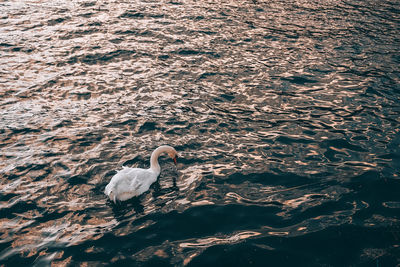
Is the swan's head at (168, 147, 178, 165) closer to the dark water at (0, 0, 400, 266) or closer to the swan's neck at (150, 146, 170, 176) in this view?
the swan's neck at (150, 146, 170, 176)

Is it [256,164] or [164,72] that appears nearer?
[256,164]

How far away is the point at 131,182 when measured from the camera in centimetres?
880

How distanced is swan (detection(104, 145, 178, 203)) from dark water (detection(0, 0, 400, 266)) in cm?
25

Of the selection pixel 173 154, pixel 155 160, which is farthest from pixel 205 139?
pixel 155 160

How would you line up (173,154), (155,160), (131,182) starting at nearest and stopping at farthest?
(131,182), (155,160), (173,154)

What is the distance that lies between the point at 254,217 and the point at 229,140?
3.38 m

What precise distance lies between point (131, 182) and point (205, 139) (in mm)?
3181

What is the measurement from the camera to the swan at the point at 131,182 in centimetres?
849

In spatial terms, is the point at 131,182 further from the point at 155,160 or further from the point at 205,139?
the point at 205,139

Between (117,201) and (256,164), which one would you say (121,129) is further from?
(256,164)

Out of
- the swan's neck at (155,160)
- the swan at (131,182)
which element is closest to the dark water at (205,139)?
the swan at (131,182)

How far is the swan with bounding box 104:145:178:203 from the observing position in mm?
8492

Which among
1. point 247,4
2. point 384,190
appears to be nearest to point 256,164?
point 384,190

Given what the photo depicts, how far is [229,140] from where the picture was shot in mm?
11172
